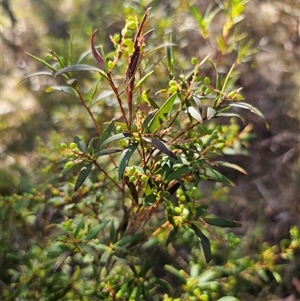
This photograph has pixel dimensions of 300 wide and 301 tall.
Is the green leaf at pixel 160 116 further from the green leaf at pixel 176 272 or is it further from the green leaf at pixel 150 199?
the green leaf at pixel 176 272

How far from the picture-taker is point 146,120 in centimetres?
95

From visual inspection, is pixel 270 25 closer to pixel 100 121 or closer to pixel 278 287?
pixel 100 121

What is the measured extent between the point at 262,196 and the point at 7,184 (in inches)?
56.2

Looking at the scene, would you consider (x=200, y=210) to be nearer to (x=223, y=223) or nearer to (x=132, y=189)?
(x=223, y=223)

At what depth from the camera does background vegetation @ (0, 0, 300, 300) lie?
1.55m

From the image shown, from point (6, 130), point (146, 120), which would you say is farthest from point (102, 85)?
point (146, 120)

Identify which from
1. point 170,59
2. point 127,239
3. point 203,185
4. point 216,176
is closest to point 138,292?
point 127,239

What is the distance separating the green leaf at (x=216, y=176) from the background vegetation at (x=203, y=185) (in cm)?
32

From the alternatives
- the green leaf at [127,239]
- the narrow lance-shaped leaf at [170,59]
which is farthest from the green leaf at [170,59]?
the green leaf at [127,239]

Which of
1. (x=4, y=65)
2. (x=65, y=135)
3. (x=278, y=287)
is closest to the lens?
(x=278, y=287)

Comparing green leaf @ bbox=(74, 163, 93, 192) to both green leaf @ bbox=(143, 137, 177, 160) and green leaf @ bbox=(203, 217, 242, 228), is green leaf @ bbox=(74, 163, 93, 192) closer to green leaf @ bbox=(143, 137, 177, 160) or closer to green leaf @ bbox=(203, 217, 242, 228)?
green leaf @ bbox=(143, 137, 177, 160)

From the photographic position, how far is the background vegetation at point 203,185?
5.08 ft

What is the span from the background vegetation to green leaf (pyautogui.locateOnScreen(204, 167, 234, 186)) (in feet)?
1.05

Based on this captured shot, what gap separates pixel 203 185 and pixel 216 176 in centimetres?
137
